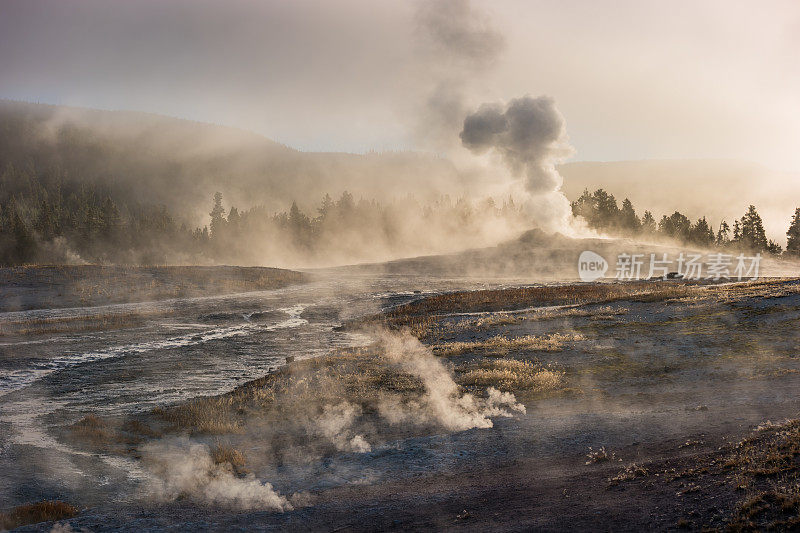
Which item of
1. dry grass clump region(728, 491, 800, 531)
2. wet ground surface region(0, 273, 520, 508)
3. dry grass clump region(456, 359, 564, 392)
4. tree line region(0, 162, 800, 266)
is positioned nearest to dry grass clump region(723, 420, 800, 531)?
dry grass clump region(728, 491, 800, 531)

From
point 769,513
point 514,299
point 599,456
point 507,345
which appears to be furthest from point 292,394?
point 514,299

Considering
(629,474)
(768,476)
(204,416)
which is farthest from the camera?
(204,416)

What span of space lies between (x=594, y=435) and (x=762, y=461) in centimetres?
420

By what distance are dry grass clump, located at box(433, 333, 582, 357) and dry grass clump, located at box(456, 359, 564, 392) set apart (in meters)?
2.32

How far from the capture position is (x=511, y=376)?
18172 millimetres

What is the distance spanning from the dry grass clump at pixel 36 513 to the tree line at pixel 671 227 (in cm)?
11610

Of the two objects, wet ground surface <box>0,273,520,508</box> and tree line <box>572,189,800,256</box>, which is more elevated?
tree line <box>572,189,800,256</box>

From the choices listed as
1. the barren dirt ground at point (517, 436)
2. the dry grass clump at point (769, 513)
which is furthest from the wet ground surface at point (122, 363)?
the dry grass clump at point (769, 513)

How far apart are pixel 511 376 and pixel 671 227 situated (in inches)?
4526

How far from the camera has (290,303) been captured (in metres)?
48.7

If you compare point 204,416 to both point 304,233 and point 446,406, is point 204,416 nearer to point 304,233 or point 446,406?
point 446,406

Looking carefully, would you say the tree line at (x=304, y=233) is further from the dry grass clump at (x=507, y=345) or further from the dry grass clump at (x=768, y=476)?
the dry grass clump at (x=768, y=476)

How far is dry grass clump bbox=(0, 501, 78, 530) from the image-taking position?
9227mm

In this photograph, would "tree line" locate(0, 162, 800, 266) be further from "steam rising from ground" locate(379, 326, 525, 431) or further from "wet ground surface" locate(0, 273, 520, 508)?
"steam rising from ground" locate(379, 326, 525, 431)
